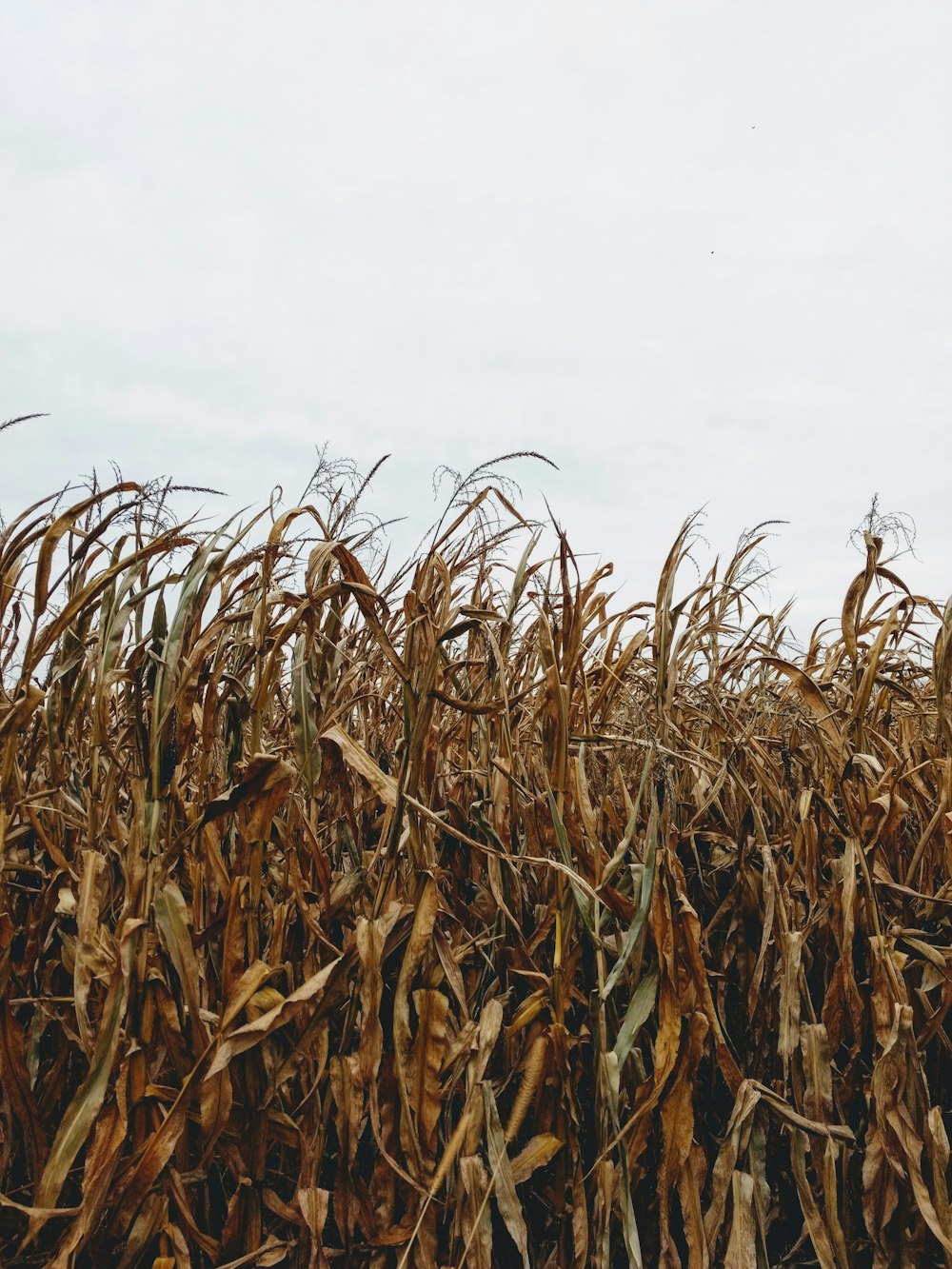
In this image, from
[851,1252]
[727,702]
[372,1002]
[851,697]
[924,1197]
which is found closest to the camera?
[372,1002]

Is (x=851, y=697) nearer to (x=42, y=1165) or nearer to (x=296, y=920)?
(x=296, y=920)

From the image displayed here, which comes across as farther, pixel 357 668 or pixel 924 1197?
pixel 357 668

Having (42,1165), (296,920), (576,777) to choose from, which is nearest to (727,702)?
(576,777)

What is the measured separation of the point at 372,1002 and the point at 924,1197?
3.06 ft

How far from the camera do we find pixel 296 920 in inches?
57.9

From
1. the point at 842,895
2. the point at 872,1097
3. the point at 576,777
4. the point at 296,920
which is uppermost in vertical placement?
the point at 576,777

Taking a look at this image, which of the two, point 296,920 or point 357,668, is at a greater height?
point 357,668

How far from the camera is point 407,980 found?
1.33 meters

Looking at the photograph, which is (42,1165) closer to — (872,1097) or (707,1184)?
(707,1184)

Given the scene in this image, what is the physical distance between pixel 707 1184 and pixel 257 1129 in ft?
2.66

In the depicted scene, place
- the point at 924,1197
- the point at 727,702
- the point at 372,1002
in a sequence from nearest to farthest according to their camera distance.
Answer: the point at 372,1002 < the point at 924,1197 < the point at 727,702

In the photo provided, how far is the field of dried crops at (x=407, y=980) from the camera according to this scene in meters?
1.28

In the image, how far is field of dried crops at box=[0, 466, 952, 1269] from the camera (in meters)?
1.28

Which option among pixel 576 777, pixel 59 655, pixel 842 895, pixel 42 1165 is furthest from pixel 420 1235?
pixel 59 655
